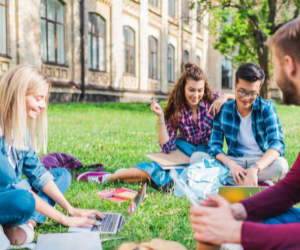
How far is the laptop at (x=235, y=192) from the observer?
7.86 feet

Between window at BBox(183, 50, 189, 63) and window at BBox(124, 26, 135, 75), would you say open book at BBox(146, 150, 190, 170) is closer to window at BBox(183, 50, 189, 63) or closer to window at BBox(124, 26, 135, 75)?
window at BBox(124, 26, 135, 75)

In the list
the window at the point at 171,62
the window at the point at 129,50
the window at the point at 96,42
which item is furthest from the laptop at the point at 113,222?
the window at the point at 171,62

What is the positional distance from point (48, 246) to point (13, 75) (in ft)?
3.76

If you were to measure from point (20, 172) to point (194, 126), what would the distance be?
2152mm

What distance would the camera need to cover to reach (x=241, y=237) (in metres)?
1.47

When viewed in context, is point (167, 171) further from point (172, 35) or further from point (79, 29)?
point (172, 35)

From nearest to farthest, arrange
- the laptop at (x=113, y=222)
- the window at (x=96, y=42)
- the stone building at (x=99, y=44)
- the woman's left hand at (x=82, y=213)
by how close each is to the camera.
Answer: the laptop at (x=113, y=222), the woman's left hand at (x=82, y=213), the stone building at (x=99, y=44), the window at (x=96, y=42)

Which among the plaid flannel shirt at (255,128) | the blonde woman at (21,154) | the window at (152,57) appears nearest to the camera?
the blonde woman at (21,154)

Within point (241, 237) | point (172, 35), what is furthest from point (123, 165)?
point (172, 35)

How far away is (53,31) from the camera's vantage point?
15273mm

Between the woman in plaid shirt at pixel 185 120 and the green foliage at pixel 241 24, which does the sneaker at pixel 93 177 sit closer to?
the woman in plaid shirt at pixel 185 120

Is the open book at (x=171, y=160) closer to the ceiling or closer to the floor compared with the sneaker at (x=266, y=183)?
closer to the ceiling

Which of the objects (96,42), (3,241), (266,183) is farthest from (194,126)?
(96,42)

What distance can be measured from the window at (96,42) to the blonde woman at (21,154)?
15.3 meters
